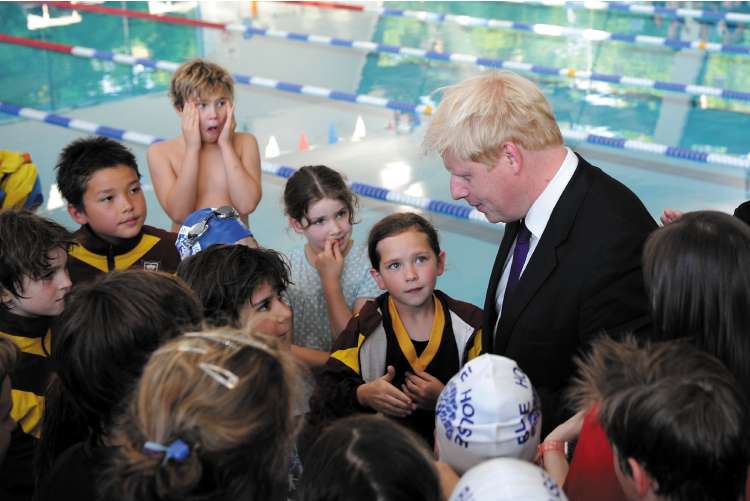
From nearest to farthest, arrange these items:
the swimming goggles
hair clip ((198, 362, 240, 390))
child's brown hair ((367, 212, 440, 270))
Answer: hair clip ((198, 362, 240, 390))
child's brown hair ((367, 212, 440, 270))
the swimming goggles

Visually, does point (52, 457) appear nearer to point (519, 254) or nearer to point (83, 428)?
point (83, 428)

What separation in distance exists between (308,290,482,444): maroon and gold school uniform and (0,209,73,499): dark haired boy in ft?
2.66

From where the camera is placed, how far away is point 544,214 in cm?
214

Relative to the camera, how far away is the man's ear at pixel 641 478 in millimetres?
1335

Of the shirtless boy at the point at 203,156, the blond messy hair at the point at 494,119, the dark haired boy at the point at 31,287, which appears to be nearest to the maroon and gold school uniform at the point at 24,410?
the dark haired boy at the point at 31,287

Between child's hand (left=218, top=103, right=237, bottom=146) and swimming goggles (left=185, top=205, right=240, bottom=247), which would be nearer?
swimming goggles (left=185, top=205, right=240, bottom=247)

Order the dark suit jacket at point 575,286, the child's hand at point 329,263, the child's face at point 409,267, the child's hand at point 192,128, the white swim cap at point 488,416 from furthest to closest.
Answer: the child's hand at point 192,128 < the child's hand at point 329,263 < the child's face at point 409,267 < the dark suit jacket at point 575,286 < the white swim cap at point 488,416

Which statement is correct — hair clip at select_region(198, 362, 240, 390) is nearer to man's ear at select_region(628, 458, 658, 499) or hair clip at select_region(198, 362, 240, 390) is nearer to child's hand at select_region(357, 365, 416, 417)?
man's ear at select_region(628, 458, 658, 499)

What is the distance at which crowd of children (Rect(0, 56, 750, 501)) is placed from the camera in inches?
51.8

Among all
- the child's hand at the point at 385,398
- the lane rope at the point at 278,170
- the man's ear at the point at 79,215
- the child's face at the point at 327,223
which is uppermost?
the child's face at the point at 327,223

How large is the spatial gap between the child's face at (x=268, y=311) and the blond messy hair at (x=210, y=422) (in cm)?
74

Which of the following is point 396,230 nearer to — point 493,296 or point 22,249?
point 493,296

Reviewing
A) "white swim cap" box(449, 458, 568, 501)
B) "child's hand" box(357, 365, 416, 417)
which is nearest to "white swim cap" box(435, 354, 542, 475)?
"white swim cap" box(449, 458, 568, 501)

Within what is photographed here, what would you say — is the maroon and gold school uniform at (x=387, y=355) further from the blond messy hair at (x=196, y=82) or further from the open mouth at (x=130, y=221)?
the blond messy hair at (x=196, y=82)
